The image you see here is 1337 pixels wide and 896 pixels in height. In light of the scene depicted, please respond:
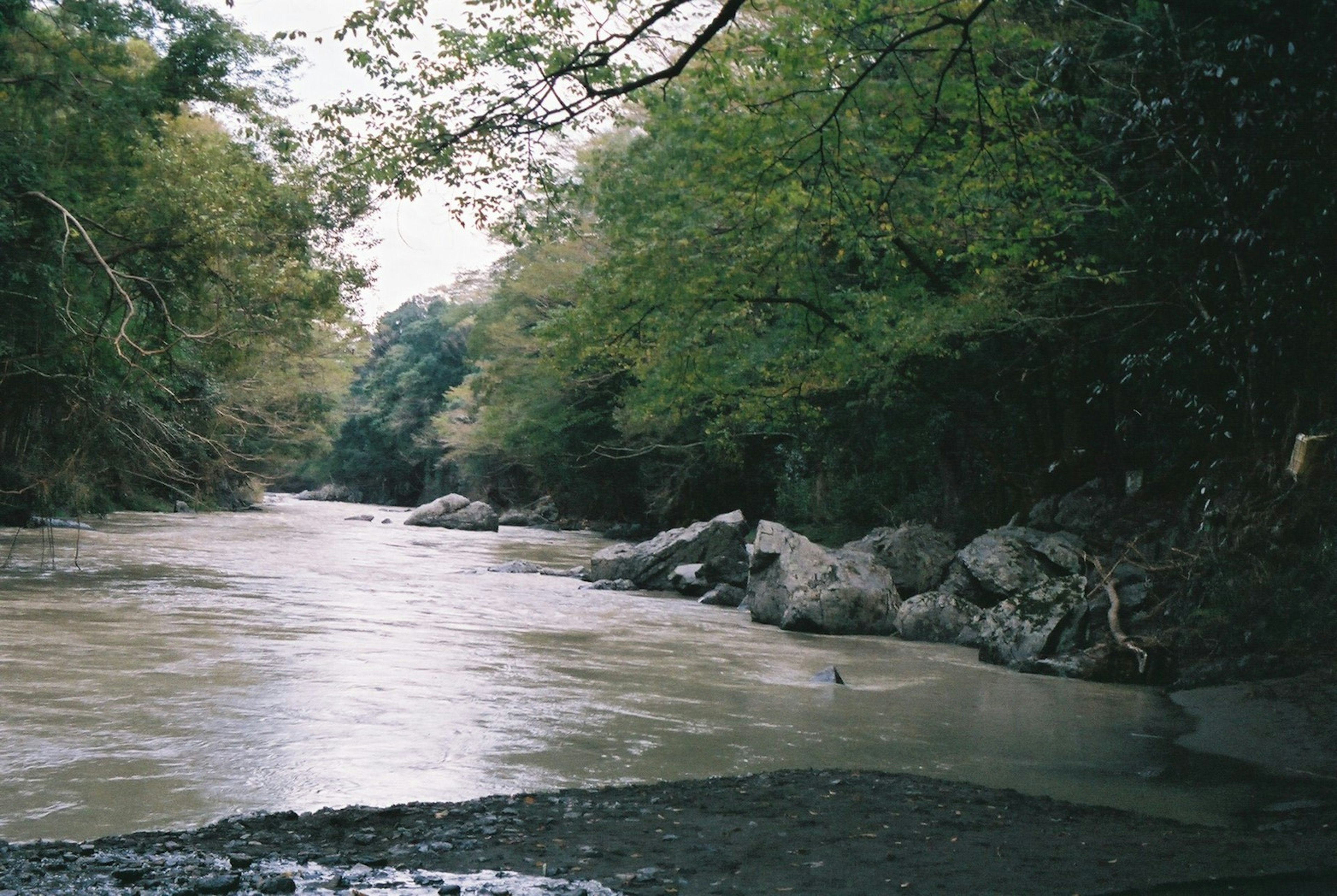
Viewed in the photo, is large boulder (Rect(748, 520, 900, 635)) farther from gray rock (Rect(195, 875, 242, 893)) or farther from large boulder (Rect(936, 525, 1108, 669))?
gray rock (Rect(195, 875, 242, 893))

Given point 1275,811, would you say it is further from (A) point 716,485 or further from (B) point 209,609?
(A) point 716,485

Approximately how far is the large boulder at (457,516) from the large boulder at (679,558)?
17007 millimetres

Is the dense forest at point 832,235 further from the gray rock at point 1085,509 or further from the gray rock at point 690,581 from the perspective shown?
the gray rock at point 690,581

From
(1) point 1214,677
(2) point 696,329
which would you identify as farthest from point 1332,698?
(2) point 696,329

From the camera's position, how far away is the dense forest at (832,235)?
23.5 ft

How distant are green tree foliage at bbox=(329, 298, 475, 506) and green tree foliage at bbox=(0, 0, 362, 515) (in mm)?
41346

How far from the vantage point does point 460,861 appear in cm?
443

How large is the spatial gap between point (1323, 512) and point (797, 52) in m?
5.96

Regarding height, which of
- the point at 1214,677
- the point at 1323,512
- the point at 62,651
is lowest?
the point at 62,651

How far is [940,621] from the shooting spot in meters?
13.7

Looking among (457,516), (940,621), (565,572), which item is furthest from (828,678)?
(457,516)

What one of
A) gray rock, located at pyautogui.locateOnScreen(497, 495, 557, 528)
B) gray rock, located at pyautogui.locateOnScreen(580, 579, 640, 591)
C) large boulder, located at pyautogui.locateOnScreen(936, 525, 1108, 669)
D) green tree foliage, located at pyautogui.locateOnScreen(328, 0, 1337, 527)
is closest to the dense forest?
green tree foliage, located at pyautogui.locateOnScreen(328, 0, 1337, 527)

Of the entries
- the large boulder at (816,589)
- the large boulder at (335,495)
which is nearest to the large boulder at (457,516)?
the large boulder at (816,589)

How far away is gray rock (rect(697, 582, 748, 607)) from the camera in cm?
1727
